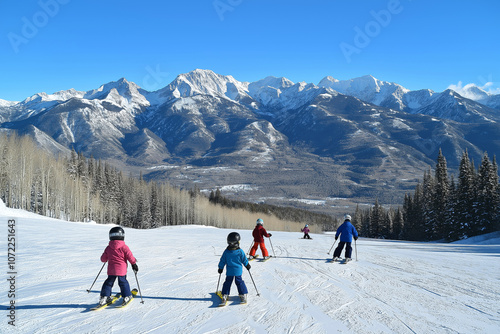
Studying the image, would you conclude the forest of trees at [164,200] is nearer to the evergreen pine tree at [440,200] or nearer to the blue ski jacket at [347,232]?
the evergreen pine tree at [440,200]

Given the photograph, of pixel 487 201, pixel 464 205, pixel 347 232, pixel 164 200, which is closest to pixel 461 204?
pixel 464 205

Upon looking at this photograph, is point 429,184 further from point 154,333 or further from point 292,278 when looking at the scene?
point 154,333

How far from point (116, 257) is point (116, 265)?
196 millimetres

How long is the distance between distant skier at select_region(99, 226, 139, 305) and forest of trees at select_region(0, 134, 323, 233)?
51.6 meters

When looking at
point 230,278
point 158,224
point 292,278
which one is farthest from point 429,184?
point 158,224

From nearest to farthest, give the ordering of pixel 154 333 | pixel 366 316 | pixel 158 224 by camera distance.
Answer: pixel 154 333, pixel 366 316, pixel 158 224

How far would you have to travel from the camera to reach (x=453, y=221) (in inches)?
1566

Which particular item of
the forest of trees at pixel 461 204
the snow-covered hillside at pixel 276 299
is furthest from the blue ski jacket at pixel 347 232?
the forest of trees at pixel 461 204

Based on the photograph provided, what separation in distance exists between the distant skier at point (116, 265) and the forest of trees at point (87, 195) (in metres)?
51.6

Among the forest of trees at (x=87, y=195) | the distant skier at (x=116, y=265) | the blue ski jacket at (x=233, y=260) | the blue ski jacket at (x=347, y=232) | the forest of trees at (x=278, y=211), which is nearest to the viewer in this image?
the distant skier at (x=116, y=265)

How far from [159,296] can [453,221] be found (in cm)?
4297

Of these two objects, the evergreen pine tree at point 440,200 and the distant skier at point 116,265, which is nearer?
the distant skier at point 116,265

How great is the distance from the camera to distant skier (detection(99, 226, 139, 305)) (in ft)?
24.6

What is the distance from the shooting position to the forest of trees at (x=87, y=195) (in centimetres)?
4981
